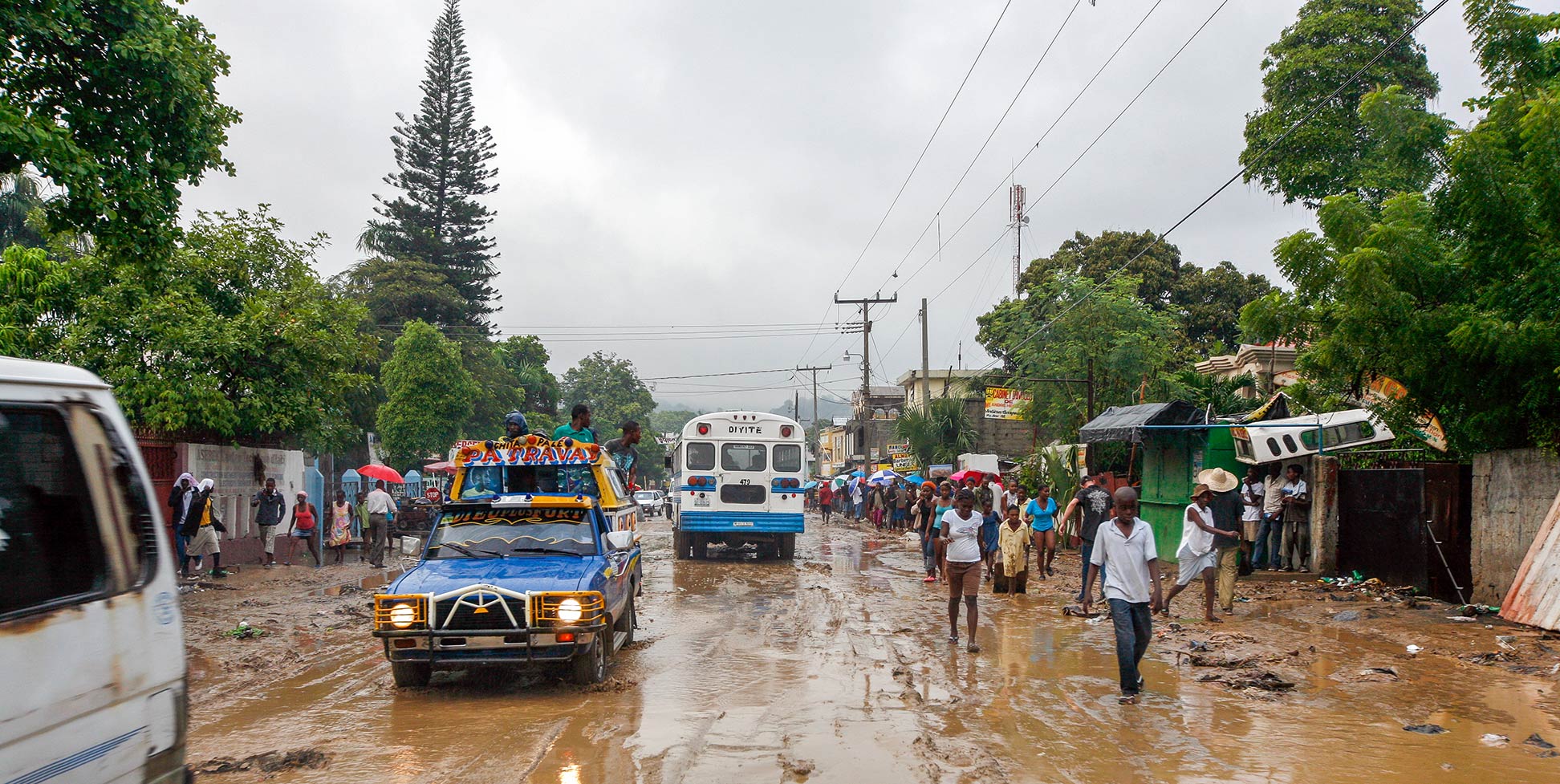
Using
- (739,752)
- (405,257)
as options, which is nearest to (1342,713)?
(739,752)

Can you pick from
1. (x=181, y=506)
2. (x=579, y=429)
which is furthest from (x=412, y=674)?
(x=181, y=506)

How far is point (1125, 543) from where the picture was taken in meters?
8.59

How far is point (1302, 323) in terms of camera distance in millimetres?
14562

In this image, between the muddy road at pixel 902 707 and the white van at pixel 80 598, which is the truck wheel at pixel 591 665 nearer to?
the muddy road at pixel 902 707

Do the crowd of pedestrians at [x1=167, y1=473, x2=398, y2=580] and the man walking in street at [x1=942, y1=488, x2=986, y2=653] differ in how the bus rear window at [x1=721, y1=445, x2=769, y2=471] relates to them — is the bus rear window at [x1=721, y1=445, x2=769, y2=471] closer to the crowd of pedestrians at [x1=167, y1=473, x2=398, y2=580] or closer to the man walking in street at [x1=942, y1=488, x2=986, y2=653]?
the crowd of pedestrians at [x1=167, y1=473, x2=398, y2=580]

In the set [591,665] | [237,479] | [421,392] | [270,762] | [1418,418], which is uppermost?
[421,392]

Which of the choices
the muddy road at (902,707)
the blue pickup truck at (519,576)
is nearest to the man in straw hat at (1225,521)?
the muddy road at (902,707)

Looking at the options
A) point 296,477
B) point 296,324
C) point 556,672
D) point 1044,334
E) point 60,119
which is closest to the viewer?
point 556,672

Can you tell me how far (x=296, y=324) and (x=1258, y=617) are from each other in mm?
16602

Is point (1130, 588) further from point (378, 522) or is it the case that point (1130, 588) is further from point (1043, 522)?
point (378, 522)

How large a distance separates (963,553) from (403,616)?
557cm

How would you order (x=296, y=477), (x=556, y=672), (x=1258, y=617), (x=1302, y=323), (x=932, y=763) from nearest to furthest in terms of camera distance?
(x=932, y=763) → (x=556, y=672) → (x=1258, y=617) → (x=1302, y=323) → (x=296, y=477)

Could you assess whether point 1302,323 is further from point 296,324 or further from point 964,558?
point 296,324

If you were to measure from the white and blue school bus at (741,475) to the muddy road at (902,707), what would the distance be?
822 cm
